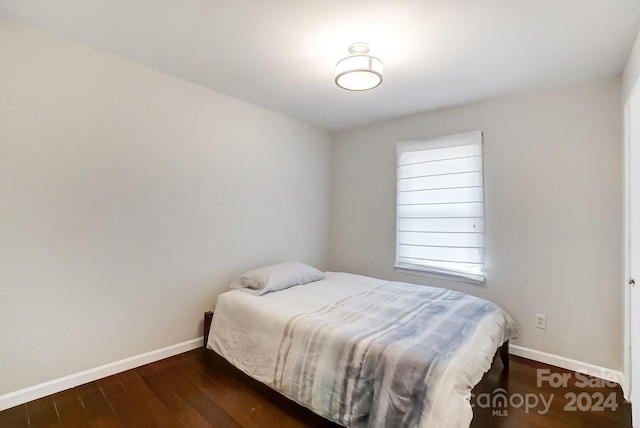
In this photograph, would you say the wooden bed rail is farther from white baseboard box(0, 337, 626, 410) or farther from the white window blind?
the white window blind

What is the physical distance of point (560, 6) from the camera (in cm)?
163

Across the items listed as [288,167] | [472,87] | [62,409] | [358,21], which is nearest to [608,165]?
[472,87]

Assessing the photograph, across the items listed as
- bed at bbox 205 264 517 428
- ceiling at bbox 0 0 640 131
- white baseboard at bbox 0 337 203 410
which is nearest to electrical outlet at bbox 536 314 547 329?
bed at bbox 205 264 517 428

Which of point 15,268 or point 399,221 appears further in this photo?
point 399,221

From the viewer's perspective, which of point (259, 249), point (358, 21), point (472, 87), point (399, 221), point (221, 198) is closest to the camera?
point (358, 21)

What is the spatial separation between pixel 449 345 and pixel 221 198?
90.1 inches

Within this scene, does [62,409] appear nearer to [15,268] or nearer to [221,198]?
[15,268]

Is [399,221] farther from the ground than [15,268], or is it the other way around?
[399,221]

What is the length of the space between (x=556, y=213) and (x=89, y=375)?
12.7 feet

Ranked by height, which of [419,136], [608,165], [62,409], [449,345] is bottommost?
[62,409]

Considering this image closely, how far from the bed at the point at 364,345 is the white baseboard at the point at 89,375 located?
0.30 m

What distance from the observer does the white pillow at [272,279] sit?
2590 mm

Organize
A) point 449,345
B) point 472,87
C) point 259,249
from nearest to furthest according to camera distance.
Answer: point 449,345 → point 472,87 → point 259,249

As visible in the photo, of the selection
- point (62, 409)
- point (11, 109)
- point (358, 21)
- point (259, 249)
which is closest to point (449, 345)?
point (358, 21)
